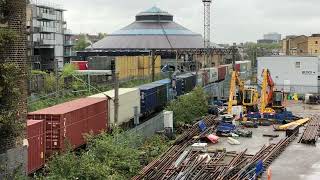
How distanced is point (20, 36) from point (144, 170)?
1071 centimetres

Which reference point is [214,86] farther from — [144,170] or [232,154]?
[144,170]

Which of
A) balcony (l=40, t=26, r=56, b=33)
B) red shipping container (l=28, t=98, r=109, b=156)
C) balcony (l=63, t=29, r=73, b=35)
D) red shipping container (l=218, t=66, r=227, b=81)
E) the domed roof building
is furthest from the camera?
the domed roof building

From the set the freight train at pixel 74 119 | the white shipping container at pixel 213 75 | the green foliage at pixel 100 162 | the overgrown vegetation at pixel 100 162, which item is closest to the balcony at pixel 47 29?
the white shipping container at pixel 213 75

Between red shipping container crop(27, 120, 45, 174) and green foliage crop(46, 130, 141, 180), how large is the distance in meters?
1.52

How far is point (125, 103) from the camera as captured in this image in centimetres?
4128

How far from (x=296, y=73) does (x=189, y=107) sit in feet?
123

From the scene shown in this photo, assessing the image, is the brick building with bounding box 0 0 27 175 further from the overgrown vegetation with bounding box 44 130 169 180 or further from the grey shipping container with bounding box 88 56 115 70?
the grey shipping container with bounding box 88 56 115 70

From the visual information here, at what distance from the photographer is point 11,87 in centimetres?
2123

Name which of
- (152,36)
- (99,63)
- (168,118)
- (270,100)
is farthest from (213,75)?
(152,36)

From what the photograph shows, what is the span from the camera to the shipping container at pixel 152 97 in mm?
47969

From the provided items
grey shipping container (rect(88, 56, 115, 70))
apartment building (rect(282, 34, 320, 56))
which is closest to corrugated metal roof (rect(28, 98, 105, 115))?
grey shipping container (rect(88, 56, 115, 70))

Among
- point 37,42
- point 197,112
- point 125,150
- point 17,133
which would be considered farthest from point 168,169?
point 37,42

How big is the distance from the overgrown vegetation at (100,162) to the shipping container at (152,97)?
48.2 ft

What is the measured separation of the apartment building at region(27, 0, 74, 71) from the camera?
103256 mm
